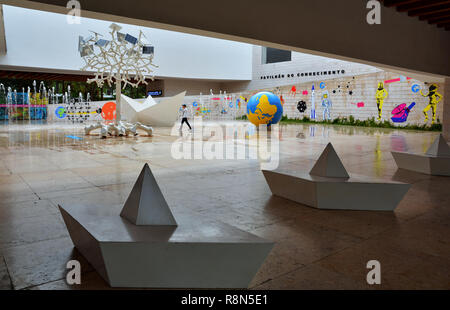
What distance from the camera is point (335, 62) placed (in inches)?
1122

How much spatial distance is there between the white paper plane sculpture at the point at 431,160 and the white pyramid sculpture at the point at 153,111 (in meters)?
13.7

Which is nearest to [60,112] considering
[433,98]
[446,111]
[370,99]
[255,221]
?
[370,99]

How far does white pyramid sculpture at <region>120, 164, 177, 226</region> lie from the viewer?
2717 millimetres

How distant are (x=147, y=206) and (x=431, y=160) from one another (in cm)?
571

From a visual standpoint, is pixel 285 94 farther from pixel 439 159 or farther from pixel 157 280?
pixel 157 280

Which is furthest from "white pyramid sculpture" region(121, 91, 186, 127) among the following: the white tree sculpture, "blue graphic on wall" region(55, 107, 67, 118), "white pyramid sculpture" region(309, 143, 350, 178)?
"white pyramid sculpture" region(309, 143, 350, 178)

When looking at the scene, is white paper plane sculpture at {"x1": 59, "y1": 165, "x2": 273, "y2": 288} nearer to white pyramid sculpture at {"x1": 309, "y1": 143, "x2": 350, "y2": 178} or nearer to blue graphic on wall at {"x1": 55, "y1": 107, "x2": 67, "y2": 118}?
white pyramid sculpture at {"x1": 309, "y1": 143, "x2": 350, "y2": 178}

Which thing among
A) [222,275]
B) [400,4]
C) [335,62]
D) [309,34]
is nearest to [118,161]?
[309,34]

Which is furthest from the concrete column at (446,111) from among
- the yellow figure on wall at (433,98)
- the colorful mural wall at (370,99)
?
the yellow figure on wall at (433,98)

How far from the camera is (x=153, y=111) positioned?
19141mm

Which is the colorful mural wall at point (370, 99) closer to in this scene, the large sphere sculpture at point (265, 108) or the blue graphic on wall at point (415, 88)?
the blue graphic on wall at point (415, 88)

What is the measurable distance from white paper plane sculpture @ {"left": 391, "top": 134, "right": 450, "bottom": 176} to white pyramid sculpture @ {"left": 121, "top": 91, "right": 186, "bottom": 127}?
44.9ft

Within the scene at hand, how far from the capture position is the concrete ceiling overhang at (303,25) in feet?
16.6

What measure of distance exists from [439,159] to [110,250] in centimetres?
609
